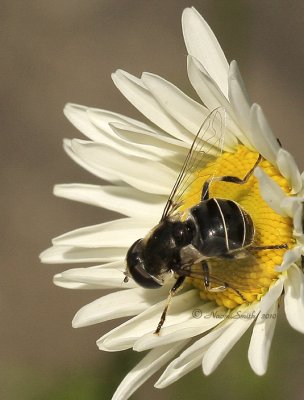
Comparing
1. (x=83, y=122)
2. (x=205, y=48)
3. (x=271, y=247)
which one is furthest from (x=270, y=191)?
(x=83, y=122)

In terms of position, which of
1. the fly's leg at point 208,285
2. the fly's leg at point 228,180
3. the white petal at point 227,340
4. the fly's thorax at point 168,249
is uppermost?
the fly's leg at point 228,180

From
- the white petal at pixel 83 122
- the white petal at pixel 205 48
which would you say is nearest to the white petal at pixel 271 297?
the white petal at pixel 205 48

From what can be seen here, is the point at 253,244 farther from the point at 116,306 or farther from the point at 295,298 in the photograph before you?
the point at 116,306

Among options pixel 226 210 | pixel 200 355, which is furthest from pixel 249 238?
pixel 200 355

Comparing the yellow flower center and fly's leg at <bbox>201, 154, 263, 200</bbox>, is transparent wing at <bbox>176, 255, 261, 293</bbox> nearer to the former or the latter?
the yellow flower center

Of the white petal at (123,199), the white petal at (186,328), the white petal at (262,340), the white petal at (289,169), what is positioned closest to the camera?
the white petal at (262,340)

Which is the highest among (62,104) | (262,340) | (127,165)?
(62,104)

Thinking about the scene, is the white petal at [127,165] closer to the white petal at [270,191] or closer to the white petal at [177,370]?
the white petal at [270,191]
